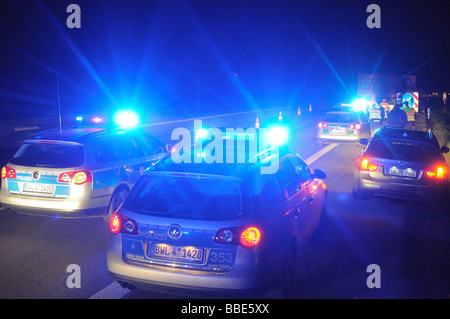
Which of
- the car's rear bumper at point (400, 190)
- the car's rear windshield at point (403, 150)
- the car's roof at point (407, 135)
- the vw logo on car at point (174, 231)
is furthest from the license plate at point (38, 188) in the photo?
the car's roof at point (407, 135)

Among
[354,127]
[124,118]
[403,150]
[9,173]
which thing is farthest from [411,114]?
[9,173]

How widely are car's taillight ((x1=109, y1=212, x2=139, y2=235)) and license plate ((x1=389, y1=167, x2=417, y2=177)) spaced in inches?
238

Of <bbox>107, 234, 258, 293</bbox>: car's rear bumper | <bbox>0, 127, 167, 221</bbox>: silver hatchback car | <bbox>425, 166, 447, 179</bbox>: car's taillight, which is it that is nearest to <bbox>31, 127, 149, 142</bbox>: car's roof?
<bbox>0, 127, 167, 221</bbox>: silver hatchback car

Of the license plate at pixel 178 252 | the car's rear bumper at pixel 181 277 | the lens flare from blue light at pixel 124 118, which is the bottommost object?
the car's rear bumper at pixel 181 277

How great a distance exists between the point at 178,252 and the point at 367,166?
5959 mm

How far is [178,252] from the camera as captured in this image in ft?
13.5

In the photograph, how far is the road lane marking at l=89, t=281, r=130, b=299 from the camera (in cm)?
463

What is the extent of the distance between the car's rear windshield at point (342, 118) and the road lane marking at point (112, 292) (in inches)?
593

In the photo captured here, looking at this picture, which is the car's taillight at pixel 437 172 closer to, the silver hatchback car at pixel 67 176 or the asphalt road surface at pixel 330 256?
the asphalt road surface at pixel 330 256

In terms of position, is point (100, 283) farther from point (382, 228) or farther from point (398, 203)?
point (398, 203)

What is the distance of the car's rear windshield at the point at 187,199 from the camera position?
421cm

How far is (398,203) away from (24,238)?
283 inches

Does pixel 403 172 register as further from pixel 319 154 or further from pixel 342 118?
pixel 342 118

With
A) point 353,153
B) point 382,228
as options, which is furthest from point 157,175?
point 353,153
